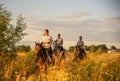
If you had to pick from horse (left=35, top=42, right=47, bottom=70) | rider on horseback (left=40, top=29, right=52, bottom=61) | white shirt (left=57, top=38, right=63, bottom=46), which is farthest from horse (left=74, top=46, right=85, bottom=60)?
horse (left=35, top=42, right=47, bottom=70)

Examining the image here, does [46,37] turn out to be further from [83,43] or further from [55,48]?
[83,43]

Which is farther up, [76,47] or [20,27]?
[20,27]

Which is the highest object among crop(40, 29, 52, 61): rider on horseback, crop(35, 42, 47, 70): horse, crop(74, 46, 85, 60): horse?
crop(40, 29, 52, 61): rider on horseback

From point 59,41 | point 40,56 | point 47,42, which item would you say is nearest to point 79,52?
point 59,41

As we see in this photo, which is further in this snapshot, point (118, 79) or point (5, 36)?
point (5, 36)

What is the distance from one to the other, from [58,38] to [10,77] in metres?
13.3

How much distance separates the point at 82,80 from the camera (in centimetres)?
1147

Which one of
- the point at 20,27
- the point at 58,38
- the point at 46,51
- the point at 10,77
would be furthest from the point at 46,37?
the point at 10,77

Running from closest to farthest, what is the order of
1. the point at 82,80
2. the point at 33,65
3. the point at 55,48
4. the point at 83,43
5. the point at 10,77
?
the point at 82,80, the point at 10,77, the point at 33,65, the point at 55,48, the point at 83,43

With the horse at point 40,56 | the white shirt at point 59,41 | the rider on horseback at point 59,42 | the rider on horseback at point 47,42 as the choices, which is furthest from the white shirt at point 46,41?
the white shirt at point 59,41

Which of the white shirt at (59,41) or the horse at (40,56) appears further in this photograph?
the white shirt at (59,41)

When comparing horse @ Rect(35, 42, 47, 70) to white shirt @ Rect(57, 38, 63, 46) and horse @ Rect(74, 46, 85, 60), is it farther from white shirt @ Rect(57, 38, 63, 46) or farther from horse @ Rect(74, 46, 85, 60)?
horse @ Rect(74, 46, 85, 60)

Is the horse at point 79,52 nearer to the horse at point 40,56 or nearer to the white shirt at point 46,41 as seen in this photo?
the white shirt at point 46,41

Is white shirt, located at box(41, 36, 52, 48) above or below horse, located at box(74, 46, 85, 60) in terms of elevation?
above
